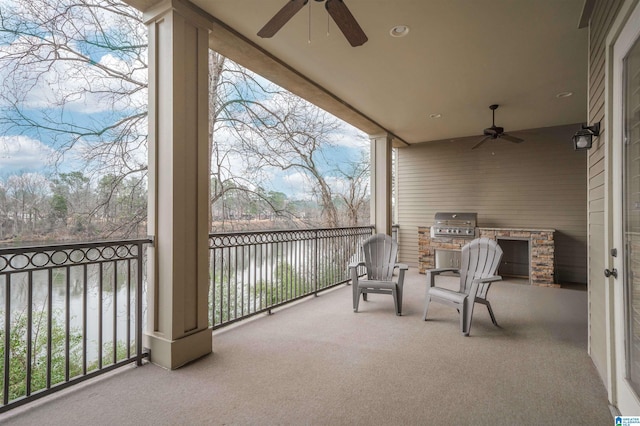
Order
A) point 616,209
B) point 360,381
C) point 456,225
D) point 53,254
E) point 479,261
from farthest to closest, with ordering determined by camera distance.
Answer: point 456,225
point 479,261
point 360,381
point 53,254
point 616,209

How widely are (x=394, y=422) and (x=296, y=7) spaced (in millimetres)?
2629

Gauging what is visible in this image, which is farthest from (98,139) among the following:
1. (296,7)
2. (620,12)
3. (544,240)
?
(544,240)

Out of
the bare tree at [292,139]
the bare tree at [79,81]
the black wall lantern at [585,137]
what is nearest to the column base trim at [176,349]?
the bare tree at [79,81]

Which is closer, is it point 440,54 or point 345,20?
point 345,20

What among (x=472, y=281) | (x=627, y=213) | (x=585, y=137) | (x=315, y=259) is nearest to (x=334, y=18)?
(x=627, y=213)

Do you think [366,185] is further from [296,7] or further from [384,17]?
[296,7]

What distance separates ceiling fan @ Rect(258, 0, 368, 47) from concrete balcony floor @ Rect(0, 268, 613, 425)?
250 cm

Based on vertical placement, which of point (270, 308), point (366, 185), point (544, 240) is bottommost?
point (270, 308)

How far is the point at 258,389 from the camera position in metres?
2.28

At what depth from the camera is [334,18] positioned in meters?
2.07

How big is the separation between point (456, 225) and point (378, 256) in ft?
9.63

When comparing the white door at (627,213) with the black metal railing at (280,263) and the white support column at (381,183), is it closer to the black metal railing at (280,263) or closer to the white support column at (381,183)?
the black metal railing at (280,263)

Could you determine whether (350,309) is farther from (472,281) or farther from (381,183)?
(381,183)

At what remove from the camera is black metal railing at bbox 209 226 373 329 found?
3.60m
